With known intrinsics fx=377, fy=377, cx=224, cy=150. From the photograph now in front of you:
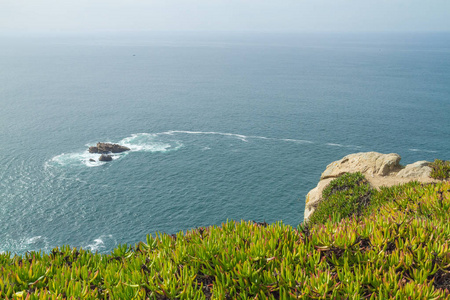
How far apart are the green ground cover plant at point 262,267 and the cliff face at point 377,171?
71.8 feet

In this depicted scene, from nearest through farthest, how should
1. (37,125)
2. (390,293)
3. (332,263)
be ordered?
(390,293), (332,263), (37,125)

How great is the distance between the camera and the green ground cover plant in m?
9.13

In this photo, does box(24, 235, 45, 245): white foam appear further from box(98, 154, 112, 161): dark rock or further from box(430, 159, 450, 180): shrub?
box(430, 159, 450, 180): shrub

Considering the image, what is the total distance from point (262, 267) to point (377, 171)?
99.7 ft

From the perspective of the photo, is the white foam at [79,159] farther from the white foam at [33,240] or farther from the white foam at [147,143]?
the white foam at [33,240]

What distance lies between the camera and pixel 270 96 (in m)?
149

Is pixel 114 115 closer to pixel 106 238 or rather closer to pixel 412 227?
pixel 106 238

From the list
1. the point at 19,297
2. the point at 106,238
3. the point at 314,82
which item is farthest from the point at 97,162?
the point at 314,82

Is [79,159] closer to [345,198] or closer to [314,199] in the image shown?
[314,199]

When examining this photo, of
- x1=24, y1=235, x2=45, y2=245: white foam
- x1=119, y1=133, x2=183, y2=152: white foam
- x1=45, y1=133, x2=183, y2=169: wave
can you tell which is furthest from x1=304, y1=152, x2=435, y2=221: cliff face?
x1=45, y1=133, x2=183, y2=169: wave

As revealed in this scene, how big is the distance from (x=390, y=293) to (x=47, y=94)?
170825mm

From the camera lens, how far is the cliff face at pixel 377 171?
33250 mm

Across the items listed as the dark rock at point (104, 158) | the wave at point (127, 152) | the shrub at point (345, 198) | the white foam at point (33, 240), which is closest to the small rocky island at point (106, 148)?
the wave at point (127, 152)

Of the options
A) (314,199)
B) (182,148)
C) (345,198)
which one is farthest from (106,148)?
(345,198)
